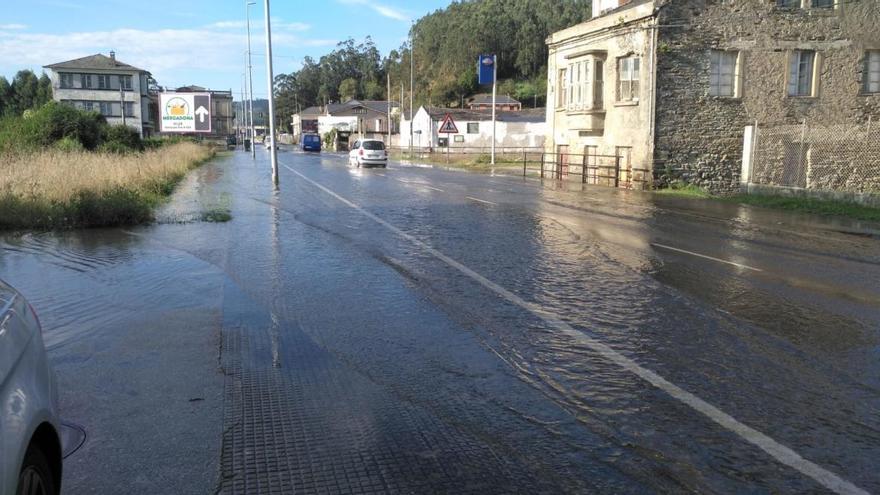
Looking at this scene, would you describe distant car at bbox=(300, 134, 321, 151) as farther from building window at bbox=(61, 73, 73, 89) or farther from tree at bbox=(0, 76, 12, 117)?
tree at bbox=(0, 76, 12, 117)

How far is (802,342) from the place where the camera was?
21.3 ft

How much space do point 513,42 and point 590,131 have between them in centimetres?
10845

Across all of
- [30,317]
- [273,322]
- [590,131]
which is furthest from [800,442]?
[590,131]

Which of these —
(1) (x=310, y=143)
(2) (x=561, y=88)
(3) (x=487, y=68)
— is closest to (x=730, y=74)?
(2) (x=561, y=88)

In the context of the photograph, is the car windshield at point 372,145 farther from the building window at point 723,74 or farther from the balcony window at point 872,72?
the balcony window at point 872,72

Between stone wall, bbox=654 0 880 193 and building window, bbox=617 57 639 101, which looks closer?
stone wall, bbox=654 0 880 193

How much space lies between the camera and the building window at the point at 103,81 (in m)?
81.6

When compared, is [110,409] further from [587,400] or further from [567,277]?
[567,277]

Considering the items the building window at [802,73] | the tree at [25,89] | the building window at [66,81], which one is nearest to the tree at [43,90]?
the tree at [25,89]

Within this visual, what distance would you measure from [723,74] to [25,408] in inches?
1081

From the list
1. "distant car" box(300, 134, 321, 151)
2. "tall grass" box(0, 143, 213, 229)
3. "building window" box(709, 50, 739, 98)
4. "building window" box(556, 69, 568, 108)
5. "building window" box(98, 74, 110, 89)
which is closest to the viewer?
"tall grass" box(0, 143, 213, 229)

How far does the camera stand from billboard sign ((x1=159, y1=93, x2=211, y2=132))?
7206 cm

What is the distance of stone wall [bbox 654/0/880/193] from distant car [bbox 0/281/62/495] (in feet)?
83.0

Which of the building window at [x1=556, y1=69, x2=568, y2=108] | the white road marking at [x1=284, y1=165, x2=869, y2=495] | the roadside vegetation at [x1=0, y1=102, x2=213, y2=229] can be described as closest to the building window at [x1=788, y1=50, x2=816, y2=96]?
the building window at [x1=556, y1=69, x2=568, y2=108]
